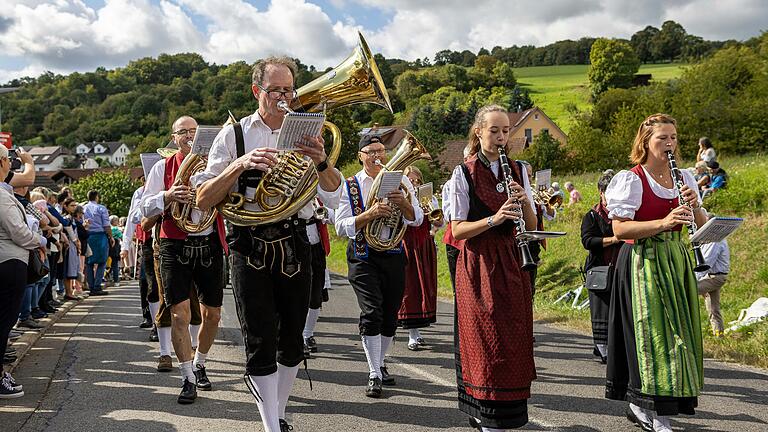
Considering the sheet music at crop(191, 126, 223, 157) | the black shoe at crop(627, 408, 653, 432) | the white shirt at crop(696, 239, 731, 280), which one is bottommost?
the black shoe at crop(627, 408, 653, 432)

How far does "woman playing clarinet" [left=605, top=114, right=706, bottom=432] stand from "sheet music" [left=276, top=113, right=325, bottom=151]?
7.28 feet

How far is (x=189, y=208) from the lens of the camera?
6.46 meters

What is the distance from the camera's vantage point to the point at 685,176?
520 centimetres

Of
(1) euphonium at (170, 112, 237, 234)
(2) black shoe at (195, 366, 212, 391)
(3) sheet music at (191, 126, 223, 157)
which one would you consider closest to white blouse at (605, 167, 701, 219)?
(3) sheet music at (191, 126, 223, 157)

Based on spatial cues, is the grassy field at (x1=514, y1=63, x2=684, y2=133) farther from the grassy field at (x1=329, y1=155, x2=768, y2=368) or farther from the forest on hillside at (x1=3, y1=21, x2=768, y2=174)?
the grassy field at (x1=329, y1=155, x2=768, y2=368)

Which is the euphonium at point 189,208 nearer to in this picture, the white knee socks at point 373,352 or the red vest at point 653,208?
the white knee socks at point 373,352

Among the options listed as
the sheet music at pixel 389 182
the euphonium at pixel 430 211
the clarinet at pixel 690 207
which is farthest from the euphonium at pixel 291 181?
the euphonium at pixel 430 211

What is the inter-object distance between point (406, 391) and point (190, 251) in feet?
7.41

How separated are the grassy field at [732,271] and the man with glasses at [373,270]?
379cm

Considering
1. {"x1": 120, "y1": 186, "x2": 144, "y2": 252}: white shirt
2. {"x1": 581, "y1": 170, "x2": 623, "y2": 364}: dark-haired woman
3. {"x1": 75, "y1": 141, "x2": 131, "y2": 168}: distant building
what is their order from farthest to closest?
1. {"x1": 75, "y1": 141, "x2": 131, "y2": 168}: distant building
2. {"x1": 581, "y1": 170, "x2": 623, "y2": 364}: dark-haired woman
3. {"x1": 120, "y1": 186, "x2": 144, "y2": 252}: white shirt

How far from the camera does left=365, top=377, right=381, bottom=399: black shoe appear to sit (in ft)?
20.9

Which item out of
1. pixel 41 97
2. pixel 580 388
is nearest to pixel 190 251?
pixel 580 388

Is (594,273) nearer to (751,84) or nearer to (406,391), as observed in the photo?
(406,391)

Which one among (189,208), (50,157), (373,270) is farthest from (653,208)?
(50,157)
